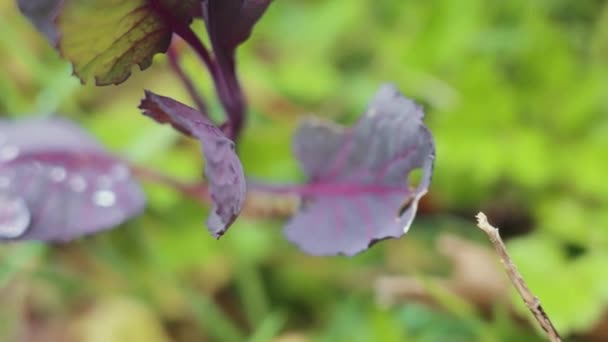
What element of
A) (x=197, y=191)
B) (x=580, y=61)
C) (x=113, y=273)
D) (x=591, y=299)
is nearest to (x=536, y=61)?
(x=580, y=61)

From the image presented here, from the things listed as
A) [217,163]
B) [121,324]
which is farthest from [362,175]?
[121,324]

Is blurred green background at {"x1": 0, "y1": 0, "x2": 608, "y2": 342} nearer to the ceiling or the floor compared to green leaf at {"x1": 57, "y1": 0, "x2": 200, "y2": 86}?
nearer to the floor

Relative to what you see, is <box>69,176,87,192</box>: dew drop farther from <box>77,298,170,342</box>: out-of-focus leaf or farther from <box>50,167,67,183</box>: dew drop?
<box>77,298,170,342</box>: out-of-focus leaf

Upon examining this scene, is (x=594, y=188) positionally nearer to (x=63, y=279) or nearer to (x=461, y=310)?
(x=461, y=310)

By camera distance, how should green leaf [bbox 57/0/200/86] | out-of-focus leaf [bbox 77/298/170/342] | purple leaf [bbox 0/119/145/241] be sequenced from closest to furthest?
green leaf [bbox 57/0/200/86], purple leaf [bbox 0/119/145/241], out-of-focus leaf [bbox 77/298/170/342]

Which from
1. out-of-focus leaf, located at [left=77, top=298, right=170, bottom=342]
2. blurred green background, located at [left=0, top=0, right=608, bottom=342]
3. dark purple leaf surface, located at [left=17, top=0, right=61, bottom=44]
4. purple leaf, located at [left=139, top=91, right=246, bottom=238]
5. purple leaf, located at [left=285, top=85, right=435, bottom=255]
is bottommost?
out-of-focus leaf, located at [left=77, top=298, right=170, bottom=342]

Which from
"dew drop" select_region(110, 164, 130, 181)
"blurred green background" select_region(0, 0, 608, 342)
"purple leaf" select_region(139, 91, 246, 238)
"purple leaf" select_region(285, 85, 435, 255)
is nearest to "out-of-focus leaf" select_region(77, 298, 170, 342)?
"blurred green background" select_region(0, 0, 608, 342)
